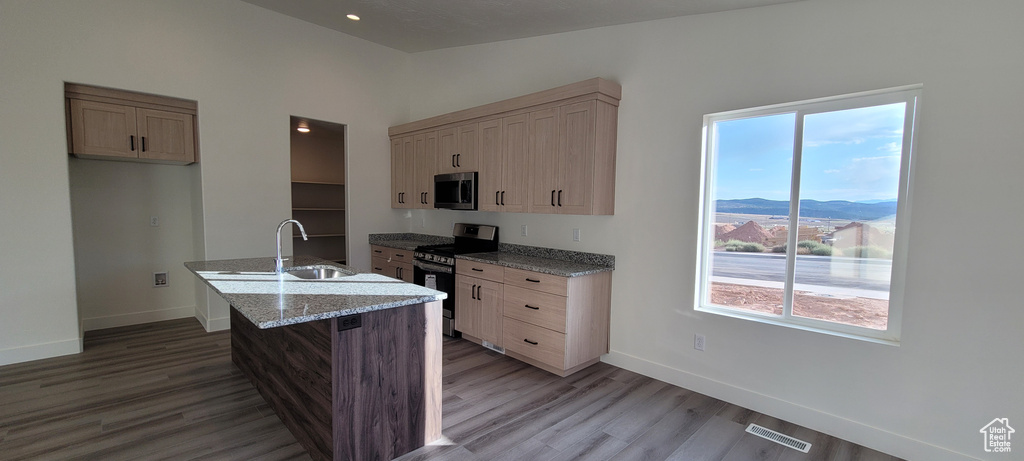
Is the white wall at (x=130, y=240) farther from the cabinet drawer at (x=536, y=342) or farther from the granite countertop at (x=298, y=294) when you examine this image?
the cabinet drawer at (x=536, y=342)

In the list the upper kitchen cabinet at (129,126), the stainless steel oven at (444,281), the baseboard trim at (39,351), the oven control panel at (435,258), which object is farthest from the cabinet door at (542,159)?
the baseboard trim at (39,351)

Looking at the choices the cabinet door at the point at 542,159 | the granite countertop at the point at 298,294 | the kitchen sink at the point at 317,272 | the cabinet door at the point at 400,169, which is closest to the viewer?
the granite countertop at the point at 298,294

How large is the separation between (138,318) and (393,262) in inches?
103

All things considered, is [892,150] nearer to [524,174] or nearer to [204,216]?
[524,174]

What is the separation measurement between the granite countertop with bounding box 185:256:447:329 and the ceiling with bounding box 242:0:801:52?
7.59 feet

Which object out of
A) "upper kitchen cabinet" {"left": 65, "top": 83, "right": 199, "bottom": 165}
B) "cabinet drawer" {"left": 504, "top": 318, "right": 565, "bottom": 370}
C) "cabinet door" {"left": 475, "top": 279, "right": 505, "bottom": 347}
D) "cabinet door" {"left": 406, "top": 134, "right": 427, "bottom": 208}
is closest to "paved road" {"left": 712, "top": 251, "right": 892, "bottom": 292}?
"cabinet drawer" {"left": 504, "top": 318, "right": 565, "bottom": 370}

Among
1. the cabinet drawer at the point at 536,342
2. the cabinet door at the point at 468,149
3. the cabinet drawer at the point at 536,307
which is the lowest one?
the cabinet drawer at the point at 536,342

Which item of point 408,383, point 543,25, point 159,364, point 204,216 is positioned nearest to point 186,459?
point 408,383

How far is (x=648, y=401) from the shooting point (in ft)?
9.53

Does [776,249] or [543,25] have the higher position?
[543,25]

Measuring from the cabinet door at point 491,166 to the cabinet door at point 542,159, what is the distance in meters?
0.38

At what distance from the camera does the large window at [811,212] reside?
7.70ft

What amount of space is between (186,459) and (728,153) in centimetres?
370

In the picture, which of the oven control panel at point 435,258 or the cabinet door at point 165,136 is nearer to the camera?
the cabinet door at point 165,136
